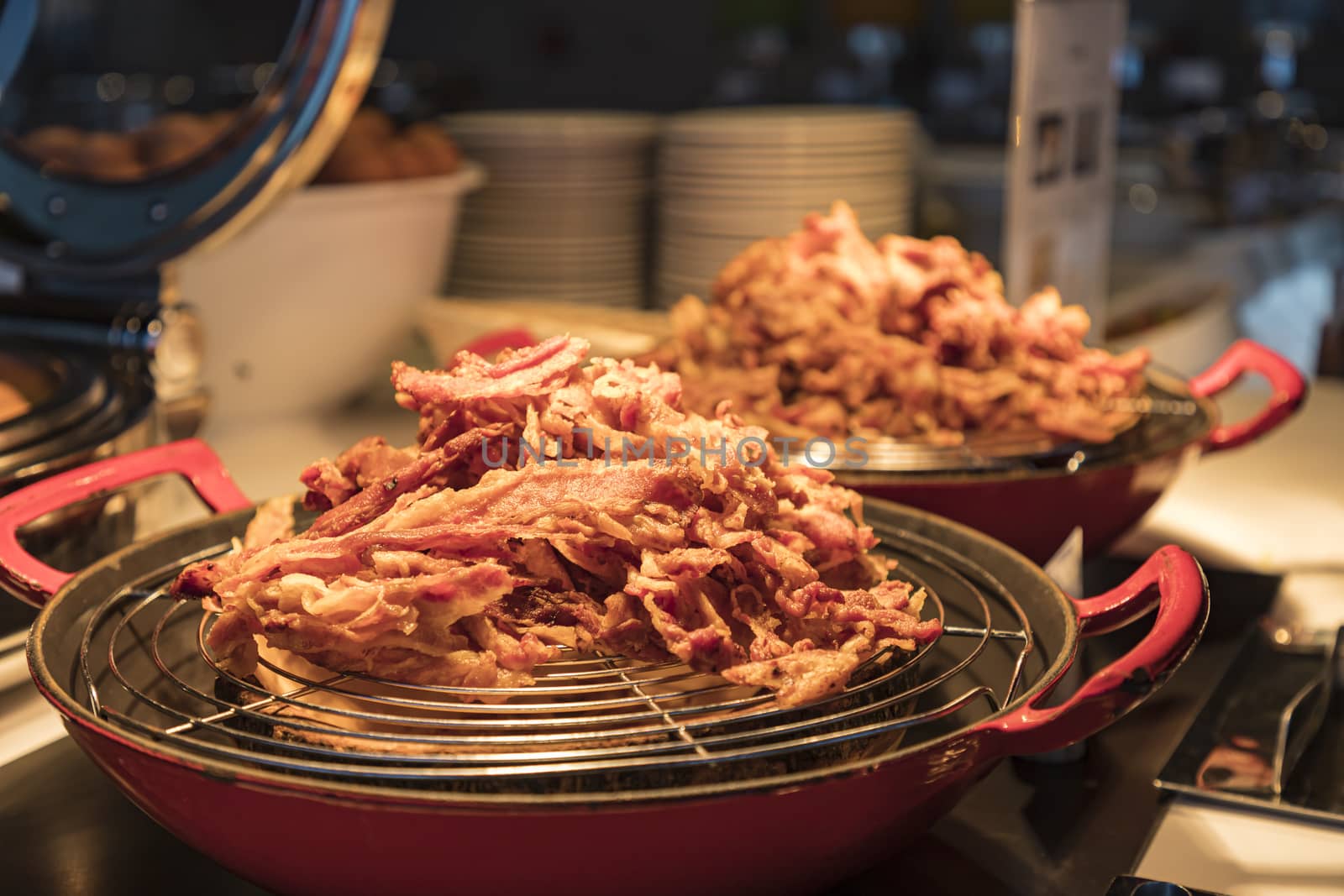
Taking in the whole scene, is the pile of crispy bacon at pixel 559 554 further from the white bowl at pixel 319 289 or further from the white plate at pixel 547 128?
the white plate at pixel 547 128

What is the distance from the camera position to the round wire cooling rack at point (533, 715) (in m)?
0.74

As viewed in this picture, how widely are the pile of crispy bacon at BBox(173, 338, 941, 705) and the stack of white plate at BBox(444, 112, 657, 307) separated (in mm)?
1617

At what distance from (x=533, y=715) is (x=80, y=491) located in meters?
0.46

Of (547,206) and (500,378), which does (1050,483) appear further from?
(547,206)

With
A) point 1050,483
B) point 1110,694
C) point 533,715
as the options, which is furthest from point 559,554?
point 1050,483

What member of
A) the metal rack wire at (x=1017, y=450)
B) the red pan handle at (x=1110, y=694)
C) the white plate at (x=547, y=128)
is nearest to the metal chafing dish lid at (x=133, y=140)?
the metal rack wire at (x=1017, y=450)

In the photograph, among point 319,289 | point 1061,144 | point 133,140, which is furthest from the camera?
point 1061,144

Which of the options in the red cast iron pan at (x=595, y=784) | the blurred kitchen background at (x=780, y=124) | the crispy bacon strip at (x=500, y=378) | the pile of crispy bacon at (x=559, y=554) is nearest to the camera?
the red cast iron pan at (x=595, y=784)

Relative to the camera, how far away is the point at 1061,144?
6.97ft

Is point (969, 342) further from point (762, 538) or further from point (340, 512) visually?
point (340, 512)

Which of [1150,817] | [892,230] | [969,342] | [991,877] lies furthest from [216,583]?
[892,230]

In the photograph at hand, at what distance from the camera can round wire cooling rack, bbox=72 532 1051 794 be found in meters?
0.74

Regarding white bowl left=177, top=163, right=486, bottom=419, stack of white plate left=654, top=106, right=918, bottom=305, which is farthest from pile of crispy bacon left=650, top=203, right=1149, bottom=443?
stack of white plate left=654, top=106, right=918, bottom=305

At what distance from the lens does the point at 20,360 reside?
142 centimetres
